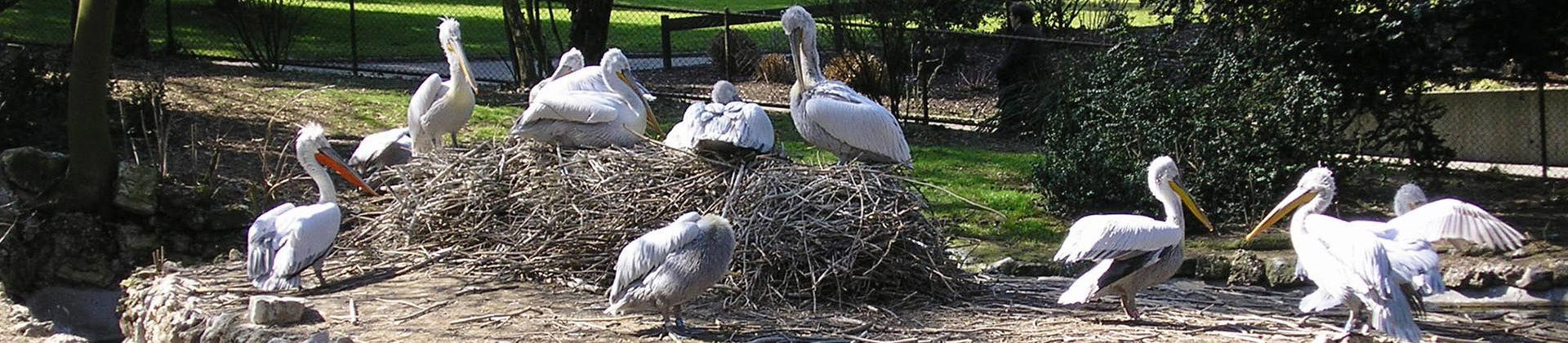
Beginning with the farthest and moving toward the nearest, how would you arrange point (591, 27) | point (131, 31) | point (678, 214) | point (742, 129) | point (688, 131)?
point (131, 31), point (591, 27), point (688, 131), point (742, 129), point (678, 214)

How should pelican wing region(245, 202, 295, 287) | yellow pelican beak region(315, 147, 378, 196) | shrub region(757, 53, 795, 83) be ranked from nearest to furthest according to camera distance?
pelican wing region(245, 202, 295, 287), yellow pelican beak region(315, 147, 378, 196), shrub region(757, 53, 795, 83)

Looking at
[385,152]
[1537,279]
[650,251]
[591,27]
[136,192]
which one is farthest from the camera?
[591,27]

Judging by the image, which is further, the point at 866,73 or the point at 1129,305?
the point at 866,73

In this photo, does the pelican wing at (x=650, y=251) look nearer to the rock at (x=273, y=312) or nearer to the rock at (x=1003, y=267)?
the rock at (x=273, y=312)

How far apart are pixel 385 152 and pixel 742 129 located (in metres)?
2.89

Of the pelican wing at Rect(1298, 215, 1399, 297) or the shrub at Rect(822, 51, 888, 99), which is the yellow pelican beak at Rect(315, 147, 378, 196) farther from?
the shrub at Rect(822, 51, 888, 99)

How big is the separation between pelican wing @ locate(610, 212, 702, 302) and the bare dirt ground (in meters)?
0.25

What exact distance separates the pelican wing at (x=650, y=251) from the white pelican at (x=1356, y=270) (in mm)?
2507

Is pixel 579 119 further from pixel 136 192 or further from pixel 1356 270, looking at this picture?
pixel 1356 270

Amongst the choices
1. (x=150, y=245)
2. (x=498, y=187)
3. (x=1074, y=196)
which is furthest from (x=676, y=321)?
(x=150, y=245)

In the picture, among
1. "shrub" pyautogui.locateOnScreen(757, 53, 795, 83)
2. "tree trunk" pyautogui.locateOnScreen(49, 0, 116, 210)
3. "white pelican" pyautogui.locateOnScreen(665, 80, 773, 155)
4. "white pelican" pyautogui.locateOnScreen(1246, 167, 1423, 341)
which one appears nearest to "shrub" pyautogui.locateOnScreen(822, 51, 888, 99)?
"shrub" pyautogui.locateOnScreen(757, 53, 795, 83)

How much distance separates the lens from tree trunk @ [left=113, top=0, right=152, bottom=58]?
642 inches

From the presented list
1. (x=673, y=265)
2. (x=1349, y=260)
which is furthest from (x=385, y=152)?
(x=1349, y=260)

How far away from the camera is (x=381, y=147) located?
9508 mm
